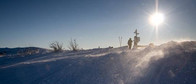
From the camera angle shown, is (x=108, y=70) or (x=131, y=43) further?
(x=131, y=43)

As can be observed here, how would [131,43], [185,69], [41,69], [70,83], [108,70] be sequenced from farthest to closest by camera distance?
1. [131,43]
2. [41,69]
3. [108,70]
4. [70,83]
5. [185,69]

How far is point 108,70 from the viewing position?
8.22 meters

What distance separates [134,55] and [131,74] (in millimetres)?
2281

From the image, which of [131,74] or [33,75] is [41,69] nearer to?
[33,75]

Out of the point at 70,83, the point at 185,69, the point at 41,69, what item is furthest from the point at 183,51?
the point at 41,69

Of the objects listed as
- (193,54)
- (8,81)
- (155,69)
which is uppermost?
(193,54)

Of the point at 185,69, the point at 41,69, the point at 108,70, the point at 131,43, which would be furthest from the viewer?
the point at 131,43

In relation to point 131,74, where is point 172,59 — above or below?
above

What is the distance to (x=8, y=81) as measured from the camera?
8.32 metres

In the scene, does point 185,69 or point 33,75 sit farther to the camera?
point 33,75

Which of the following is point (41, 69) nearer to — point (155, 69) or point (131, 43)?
point (155, 69)

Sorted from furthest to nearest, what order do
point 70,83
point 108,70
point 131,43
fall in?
point 131,43 → point 108,70 → point 70,83

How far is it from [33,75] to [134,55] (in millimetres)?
5264

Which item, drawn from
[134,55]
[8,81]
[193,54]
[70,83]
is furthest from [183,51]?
[8,81]
